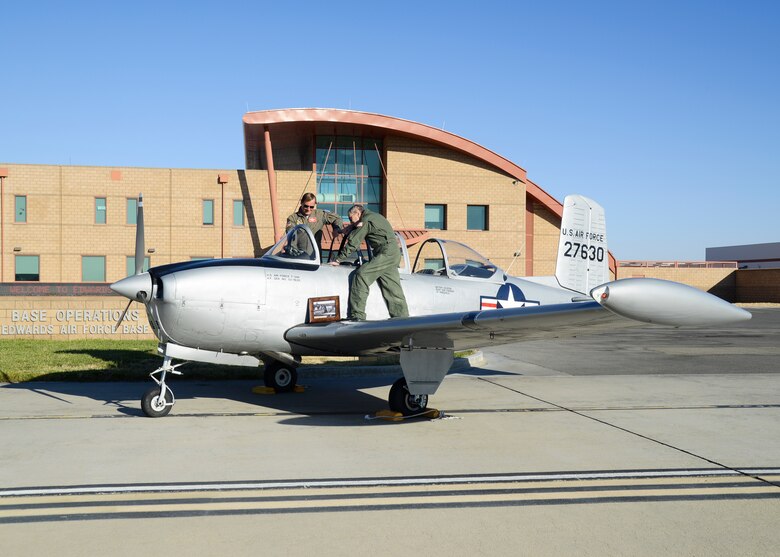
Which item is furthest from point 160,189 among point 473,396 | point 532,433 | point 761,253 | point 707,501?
point 761,253

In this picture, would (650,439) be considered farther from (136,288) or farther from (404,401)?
(136,288)

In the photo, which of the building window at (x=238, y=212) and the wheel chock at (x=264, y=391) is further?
the building window at (x=238, y=212)

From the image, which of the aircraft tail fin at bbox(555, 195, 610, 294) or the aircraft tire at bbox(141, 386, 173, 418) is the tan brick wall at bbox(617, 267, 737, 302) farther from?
the aircraft tire at bbox(141, 386, 173, 418)

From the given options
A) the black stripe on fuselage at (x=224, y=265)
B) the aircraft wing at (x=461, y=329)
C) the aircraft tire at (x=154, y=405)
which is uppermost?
the black stripe on fuselage at (x=224, y=265)

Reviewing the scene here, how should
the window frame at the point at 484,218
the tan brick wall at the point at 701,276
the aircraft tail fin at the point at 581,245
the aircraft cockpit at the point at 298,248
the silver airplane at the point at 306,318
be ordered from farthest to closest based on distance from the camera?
1. the tan brick wall at the point at 701,276
2. the window frame at the point at 484,218
3. the aircraft tail fin at the point at 581,245
4. the aircraft cockpit at the point at 298,248
5. the silver airplane at the point at 306,318

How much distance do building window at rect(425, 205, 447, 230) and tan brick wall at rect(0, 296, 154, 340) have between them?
20363 millimetres

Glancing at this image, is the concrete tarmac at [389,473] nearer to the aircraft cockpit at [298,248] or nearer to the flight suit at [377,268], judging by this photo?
the flight suit at [377,268]

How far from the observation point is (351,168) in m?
37.7

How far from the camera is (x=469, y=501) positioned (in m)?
4.96

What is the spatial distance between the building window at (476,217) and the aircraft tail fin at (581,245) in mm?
26132

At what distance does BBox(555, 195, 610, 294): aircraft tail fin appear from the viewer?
37.5ft

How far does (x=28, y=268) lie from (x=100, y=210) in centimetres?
430

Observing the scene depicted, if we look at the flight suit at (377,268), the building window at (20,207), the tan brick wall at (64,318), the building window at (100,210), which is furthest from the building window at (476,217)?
the flight suit at (377,268)

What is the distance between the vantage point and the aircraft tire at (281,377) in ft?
34.6
